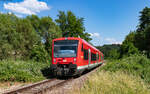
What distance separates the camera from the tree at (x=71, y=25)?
148 feet

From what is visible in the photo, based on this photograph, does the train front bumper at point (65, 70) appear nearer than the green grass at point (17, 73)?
No

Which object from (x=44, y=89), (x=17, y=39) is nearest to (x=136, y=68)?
(x=44, y=89)

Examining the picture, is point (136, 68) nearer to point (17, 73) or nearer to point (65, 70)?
point (65, 70)

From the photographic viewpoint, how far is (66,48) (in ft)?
43.1

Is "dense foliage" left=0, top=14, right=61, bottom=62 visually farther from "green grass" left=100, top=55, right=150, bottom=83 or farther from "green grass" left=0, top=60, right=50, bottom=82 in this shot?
"green grass" left=100, top=55, right=150, bottom=83

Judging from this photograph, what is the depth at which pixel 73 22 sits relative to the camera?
45.8m

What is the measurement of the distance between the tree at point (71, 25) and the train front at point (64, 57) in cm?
3132

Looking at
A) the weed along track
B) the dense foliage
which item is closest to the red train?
the weed along track

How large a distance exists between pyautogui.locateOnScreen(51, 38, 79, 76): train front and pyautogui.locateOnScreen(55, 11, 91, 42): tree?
31.3m

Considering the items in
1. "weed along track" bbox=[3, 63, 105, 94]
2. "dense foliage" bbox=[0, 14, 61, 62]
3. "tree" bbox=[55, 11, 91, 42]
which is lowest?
"weed along track" bbox=[3, 63, 105, 94]

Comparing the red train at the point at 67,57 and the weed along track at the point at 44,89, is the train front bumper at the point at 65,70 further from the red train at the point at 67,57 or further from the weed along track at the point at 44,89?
the weed along track at the point at 44,89

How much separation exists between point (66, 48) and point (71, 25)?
1300 inches

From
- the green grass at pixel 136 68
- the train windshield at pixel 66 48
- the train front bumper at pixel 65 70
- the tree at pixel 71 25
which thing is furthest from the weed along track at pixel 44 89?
the tree at pixel 71 25

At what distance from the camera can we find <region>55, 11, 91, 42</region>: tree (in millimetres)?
45031
